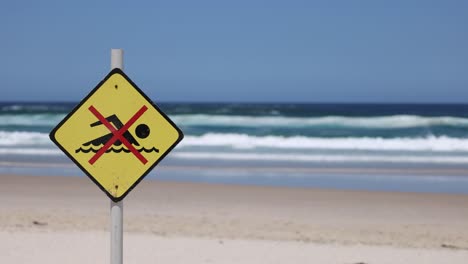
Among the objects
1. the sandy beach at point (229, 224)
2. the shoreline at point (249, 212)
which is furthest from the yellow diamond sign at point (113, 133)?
the shoreline at point (249, 212)

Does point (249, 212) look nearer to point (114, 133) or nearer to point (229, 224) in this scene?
point (229, 224)

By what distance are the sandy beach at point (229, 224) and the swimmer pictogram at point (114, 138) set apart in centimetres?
379

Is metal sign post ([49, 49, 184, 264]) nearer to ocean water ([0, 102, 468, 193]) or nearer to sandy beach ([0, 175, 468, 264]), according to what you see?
sandy beach ([0, 175, 468, 264])

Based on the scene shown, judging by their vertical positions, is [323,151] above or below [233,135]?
above

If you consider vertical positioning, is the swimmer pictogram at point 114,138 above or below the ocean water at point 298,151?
above

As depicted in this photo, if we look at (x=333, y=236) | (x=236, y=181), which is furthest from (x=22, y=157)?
(x=333, y=236)

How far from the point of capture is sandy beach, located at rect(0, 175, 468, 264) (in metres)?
6.61

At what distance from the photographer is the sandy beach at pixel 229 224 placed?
661 cm

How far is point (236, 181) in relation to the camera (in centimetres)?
1434

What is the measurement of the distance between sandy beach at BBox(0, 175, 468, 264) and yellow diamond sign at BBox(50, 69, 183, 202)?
12.3ft

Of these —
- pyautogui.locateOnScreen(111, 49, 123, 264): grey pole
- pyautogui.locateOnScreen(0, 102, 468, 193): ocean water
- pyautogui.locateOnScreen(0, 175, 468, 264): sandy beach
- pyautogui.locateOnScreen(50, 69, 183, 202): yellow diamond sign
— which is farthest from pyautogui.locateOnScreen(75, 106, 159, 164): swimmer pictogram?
pyautogui.locateOnScreen(0, 102, 468, 193): ocean water

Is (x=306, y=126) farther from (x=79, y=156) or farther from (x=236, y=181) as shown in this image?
(x=79, y=156)

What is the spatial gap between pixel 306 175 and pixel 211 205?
483cm

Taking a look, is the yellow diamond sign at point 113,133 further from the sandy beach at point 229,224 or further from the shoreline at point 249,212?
the shoreline at point 249,212
